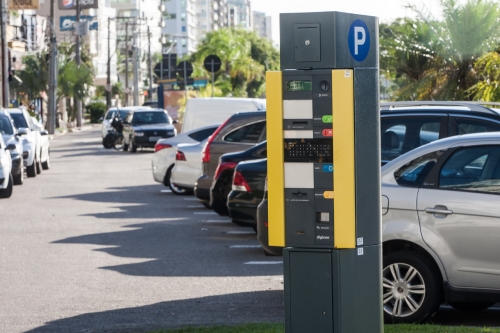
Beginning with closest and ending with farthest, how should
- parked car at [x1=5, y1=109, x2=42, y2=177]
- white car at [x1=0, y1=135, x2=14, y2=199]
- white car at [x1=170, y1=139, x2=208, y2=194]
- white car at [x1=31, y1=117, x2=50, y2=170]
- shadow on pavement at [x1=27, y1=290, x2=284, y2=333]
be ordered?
1. shadow on pavement at [x1=27, y1=290, x2=284, y2=333]
2. white car at [x1=170, y1=139, x2=208, y2=194]
3. white car at [x1=0, y1=135, x2=14, y2=199]
4. parked car at [x1=5, y1=109, x2=42, y2=177]
5. white car at [x1=31, y1=117, x2=50, y2=170]

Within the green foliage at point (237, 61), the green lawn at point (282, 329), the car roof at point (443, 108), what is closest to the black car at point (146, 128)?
the green foliage at point (237, 61)

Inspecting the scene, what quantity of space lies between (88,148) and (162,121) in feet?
22.4

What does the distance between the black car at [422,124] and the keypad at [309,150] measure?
5.26 m

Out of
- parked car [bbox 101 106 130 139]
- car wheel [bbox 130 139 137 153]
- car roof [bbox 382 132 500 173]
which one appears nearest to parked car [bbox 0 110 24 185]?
car wheel [bbox 130 139 137 153]

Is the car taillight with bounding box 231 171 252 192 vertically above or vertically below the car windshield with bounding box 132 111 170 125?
below

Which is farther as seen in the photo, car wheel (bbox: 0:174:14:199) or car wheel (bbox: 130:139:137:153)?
car wheel (bbox: 130:139:137:153)

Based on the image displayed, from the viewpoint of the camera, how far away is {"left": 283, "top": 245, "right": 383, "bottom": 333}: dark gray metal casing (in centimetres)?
572

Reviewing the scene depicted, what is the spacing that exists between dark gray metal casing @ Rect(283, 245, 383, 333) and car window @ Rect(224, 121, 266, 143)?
1074cm

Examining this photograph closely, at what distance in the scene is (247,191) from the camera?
12.7 meters

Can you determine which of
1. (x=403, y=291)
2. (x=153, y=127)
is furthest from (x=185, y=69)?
(x=403, y=291)

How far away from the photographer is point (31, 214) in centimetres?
1825

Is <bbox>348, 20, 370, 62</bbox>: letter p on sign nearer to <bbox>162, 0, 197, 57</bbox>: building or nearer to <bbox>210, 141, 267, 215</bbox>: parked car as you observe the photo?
<bbox>210, 141, 267, 215</bbox>: parked car

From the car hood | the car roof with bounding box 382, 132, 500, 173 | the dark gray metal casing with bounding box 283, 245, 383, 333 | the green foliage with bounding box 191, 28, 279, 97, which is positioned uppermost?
the green foliage with bounding box 191, 28, 279, 97

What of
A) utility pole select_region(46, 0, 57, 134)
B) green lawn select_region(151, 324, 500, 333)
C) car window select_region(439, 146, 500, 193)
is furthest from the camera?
utility pole select_region(46, 0, 57, 134)
